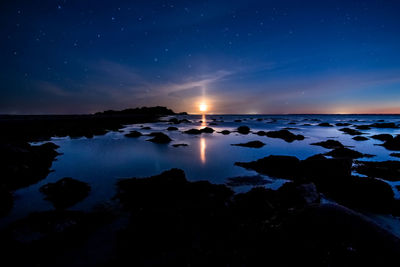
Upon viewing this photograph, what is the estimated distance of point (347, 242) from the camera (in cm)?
361

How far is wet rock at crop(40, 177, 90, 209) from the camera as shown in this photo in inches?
280

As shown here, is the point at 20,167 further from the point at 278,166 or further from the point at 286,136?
the point at 286,136

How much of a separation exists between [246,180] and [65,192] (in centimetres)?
870

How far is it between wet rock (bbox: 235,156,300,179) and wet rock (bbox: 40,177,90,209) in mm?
9650

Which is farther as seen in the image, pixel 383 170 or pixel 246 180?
pixel 383 170

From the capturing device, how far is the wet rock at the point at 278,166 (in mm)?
10766

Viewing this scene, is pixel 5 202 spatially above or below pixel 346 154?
above

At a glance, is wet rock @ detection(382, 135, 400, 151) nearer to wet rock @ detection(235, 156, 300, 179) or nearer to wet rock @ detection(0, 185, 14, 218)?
wet rock @ detection(235, 156, 300, 179)

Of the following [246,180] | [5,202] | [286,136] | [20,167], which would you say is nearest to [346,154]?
[246,180]

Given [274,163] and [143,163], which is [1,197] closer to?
[143,163]

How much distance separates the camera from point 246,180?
9922mm

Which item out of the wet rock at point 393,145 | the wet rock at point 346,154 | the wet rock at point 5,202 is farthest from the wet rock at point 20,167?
the wet rock at point 393,145

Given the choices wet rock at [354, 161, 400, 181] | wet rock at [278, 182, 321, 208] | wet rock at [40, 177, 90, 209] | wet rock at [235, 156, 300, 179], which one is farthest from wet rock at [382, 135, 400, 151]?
wet rock at [40, 177, 90, 209]

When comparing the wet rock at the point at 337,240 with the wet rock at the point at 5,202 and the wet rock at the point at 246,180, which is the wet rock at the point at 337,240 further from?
the wet rock at the point at 5,202
